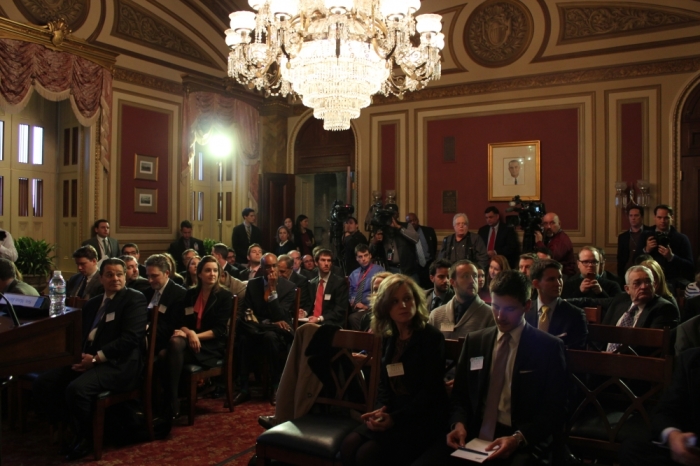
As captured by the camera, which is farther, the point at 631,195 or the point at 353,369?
the point at 631,195

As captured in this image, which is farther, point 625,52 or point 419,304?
point 625,52

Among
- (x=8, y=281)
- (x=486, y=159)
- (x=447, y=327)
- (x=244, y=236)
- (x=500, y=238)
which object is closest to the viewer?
(x=447, y=327)

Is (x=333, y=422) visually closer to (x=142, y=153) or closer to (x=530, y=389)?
(x=530, y=389)

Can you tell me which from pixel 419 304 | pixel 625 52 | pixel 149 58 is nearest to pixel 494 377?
pixel 419 304

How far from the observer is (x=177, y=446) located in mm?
3621

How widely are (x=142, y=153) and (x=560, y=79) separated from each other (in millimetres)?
5796

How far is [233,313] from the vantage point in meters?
4.24

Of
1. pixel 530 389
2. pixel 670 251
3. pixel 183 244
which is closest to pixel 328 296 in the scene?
pixel 670 251

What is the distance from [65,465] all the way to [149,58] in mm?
6370

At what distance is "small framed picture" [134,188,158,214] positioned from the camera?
8227 millimetres

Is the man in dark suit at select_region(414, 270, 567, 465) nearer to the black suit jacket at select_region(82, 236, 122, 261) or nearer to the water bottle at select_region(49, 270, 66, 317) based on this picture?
the water bottle at select_region(49, 270, 66, 317)

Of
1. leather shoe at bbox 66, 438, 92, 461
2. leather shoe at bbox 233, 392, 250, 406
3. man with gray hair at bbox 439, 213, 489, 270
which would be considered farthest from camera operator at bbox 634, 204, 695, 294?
leather shoe at bbox 66, 438, 92, 461

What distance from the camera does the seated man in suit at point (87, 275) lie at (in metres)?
4.63

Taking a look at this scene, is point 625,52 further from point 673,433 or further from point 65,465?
point 65,465
